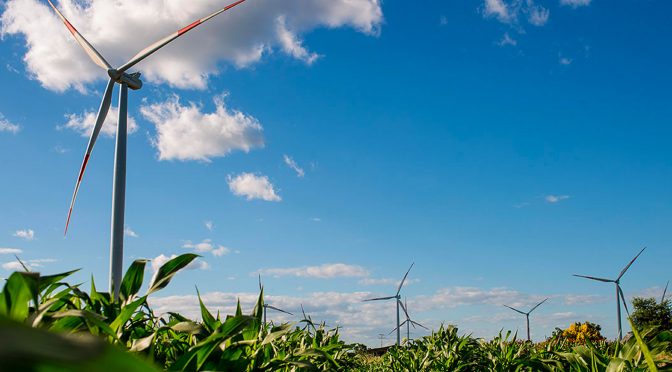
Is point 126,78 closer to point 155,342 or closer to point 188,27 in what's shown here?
point 188,27

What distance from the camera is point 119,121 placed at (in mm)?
19281

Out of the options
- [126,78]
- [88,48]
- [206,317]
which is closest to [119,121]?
[126,78]

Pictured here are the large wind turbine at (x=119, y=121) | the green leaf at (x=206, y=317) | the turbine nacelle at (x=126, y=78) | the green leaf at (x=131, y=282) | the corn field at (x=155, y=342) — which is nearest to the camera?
the corn field at (x=155, y=342)

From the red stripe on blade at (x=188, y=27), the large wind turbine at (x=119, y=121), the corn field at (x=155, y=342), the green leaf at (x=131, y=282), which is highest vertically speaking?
the red stripe on blade at (x=188, y=27)

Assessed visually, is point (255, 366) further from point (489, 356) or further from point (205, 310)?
point (489, 356)

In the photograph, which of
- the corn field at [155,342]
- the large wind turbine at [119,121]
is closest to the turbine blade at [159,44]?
the large wind turbine at [119,121]

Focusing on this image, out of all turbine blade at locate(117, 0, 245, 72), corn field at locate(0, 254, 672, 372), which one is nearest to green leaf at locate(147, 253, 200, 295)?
corn field at locate(0, 254, 672, 372)

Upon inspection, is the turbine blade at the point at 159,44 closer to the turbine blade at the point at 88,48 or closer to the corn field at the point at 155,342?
the turbine blade at the point at 88,48

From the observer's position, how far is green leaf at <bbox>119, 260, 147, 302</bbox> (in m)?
3.59

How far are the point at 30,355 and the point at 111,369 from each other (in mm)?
74

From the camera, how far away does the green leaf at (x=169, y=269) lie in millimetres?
3301

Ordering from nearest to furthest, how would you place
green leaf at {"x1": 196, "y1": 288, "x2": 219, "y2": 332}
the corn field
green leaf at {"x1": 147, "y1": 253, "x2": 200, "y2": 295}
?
1. the corn field
2. green leaf at {"x1": 147, "y1": 253, "x2": 200, "y2": 295}
3. green leaf at {"x1": 196, "y1": 288, "x2": 219, "y2": 332}

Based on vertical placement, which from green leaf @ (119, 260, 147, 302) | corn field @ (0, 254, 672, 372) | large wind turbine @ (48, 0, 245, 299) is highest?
large wind turbine @ (48, 0, 245, 299)

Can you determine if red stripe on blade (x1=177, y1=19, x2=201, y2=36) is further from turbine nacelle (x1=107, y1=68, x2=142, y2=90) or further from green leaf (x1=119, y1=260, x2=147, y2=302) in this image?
green leaf (x1=119, y1=260, x2=147, y2=302)
